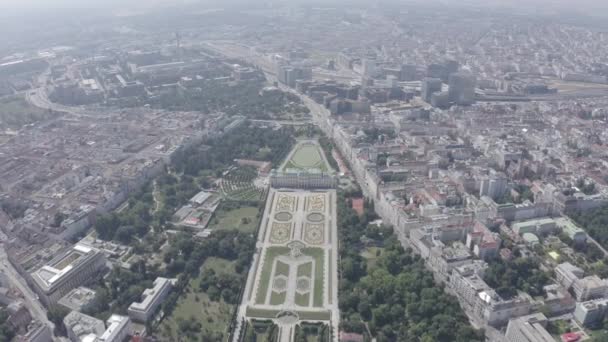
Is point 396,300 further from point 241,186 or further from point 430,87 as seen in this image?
point 430,87

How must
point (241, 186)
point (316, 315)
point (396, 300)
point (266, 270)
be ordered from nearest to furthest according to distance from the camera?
point (316, 315) < point (396, 300) < point (266, 270) < point (241, 186)

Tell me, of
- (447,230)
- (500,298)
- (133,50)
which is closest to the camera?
(500,298)

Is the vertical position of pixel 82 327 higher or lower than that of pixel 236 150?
lower

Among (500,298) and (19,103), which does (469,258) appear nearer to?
(500,298)

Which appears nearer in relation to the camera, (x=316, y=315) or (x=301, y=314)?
(x=316, y=315)

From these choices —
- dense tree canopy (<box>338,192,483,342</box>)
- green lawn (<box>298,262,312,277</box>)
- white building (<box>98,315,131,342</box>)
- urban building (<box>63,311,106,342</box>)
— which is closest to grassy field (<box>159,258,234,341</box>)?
white building (<box>98,315,131,342</box>)

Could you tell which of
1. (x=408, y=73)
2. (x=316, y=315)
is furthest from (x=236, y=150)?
(x=408, y=73)

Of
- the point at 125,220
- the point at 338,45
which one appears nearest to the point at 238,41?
the point at 338,45
